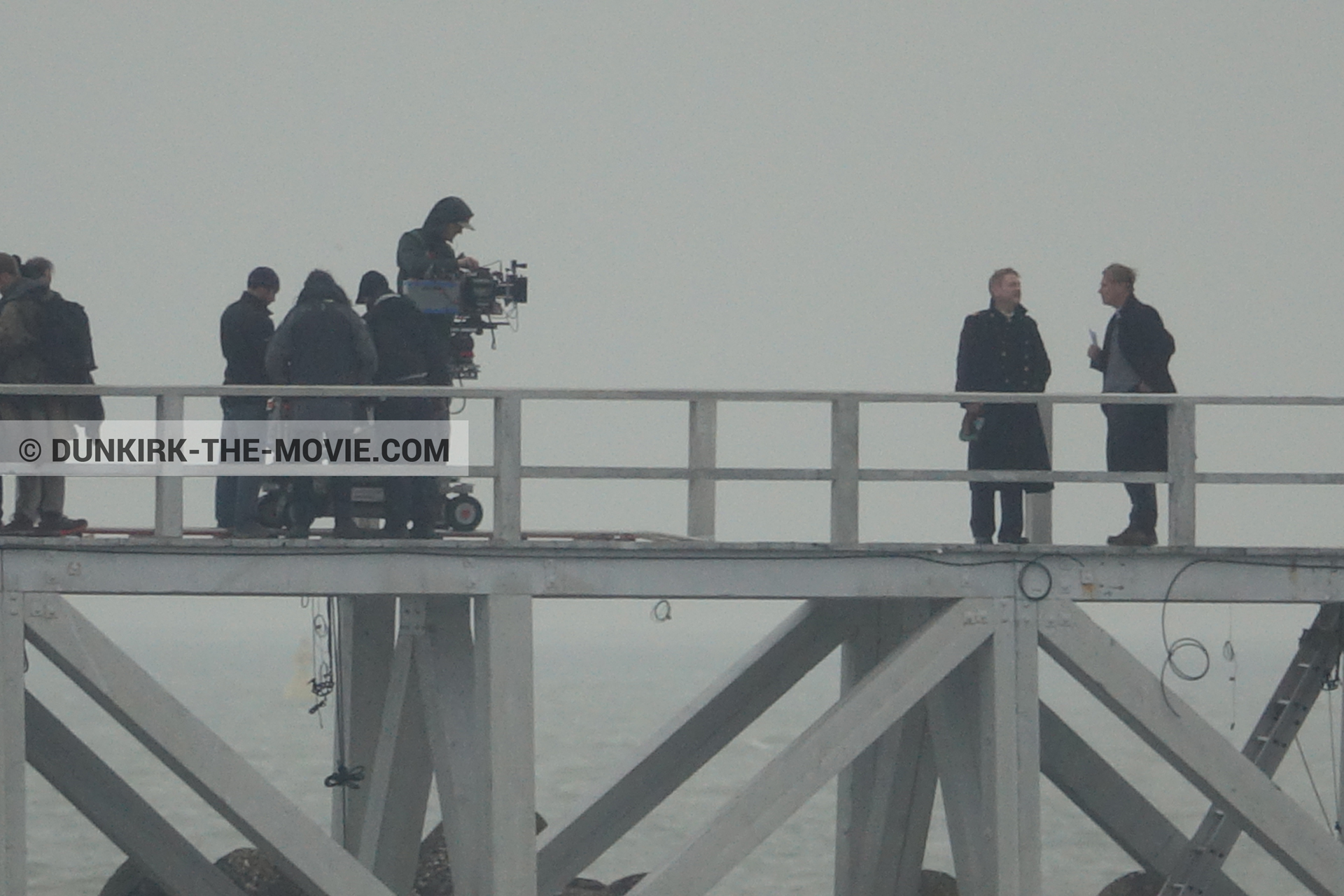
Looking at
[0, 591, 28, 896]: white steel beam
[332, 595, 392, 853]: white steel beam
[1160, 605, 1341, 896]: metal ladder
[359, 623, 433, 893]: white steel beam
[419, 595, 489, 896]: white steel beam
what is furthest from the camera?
[332, 595, 392, 853]: white steel beam

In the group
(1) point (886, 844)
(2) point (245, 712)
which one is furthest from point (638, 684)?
(1) point (886, 844)

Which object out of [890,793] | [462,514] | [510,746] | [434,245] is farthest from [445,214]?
[890,793]

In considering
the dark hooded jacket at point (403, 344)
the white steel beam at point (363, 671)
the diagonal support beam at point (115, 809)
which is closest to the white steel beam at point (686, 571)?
the dark hooded jacket at point (403, 344)

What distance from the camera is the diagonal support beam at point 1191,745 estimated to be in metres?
15.5

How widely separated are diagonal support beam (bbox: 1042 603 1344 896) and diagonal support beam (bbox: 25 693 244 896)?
5994mm

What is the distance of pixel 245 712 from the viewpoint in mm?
106625

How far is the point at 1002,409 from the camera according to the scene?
1603 centimetres

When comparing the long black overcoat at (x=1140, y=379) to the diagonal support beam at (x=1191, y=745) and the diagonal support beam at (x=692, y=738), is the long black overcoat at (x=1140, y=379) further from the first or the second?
the diagonal support beam at (x=692, y=738)

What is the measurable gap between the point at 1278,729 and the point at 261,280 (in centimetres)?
736

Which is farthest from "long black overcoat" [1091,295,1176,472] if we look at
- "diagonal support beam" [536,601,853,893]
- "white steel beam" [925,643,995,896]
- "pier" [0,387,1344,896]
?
"diagonal support beam" [536,601,853,893]

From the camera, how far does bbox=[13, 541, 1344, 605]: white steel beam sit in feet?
48.7

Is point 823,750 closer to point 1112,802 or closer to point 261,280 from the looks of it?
point 1112,802

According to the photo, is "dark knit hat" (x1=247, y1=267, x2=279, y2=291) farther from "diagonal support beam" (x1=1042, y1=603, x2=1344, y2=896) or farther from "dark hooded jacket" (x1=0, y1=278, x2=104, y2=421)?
"diagonal support beam" (x1=1042, y1=603, x2=1344, y2=896)

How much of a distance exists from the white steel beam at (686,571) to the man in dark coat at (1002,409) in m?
0.58
